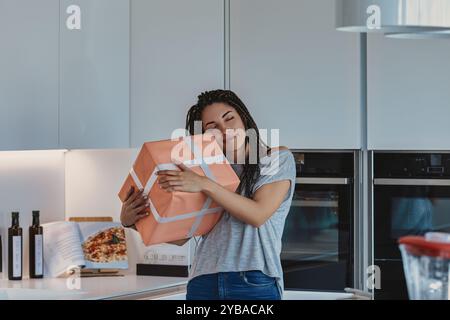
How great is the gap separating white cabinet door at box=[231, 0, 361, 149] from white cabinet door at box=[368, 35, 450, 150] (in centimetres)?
6

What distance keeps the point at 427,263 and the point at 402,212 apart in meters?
1.87

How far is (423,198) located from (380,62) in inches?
17.1

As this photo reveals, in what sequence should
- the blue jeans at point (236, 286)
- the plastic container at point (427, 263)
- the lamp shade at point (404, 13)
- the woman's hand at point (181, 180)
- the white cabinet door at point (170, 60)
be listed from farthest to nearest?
the white cabinet door at point (170, 60), the blue jeans at point (236, 286), the woman's hand at point (181, 180), the lamp shade at point (404, 13), the plastic container at point (427, 263)

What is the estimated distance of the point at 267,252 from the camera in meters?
1.72

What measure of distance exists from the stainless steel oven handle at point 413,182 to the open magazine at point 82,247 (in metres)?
0.81

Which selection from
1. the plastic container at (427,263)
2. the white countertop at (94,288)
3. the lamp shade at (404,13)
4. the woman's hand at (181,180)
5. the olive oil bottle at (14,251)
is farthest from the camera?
the olive oil bottle at (14,251)

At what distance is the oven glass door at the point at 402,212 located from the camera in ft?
8.48

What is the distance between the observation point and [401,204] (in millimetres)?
2604

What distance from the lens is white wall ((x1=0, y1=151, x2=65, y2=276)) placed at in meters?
2.49

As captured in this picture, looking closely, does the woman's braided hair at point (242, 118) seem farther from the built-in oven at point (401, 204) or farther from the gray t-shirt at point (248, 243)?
the built-in oven at point (401, 204)

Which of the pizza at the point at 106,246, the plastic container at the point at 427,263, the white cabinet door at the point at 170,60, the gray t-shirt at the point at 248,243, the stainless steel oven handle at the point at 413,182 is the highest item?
the white cabinet door at the point at 170,60

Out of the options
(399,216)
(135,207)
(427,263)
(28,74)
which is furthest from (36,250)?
(427,263)

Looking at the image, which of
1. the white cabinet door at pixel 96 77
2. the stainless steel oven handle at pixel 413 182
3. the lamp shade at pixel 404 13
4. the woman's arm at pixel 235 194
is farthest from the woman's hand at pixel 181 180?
the stainless steel oven handle at pixel 413 182

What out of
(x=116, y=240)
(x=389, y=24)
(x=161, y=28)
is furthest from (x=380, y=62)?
(x=389, y=24)
